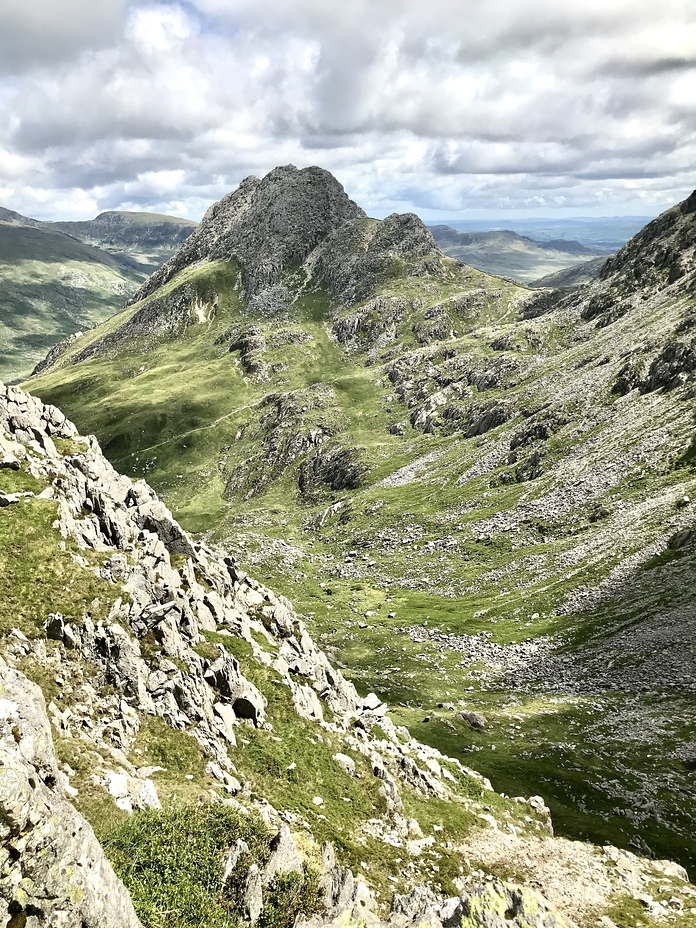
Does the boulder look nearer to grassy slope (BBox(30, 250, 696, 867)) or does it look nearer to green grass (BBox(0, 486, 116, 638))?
green grass (BBox(0, 486, 116, 638))

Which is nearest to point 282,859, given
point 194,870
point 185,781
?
point 194,870

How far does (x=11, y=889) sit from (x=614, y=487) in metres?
113

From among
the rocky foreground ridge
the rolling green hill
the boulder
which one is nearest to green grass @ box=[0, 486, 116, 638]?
the rocky foreground ridge

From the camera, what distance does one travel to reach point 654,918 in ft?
101

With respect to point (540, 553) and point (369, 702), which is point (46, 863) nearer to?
point (369, 702)

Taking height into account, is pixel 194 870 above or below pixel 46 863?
below

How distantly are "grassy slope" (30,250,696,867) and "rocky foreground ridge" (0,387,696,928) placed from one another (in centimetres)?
1475

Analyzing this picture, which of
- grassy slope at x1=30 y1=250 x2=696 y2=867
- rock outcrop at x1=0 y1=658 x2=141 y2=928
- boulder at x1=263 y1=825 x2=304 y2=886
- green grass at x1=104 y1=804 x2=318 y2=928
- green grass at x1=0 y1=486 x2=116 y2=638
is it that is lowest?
grassy slope at x1=30 y1=250 x2=696 y2=867

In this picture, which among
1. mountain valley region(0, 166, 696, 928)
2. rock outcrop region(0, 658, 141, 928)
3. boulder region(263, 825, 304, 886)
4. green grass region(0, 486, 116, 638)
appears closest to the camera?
rock outcrop region(0, 658, 141, 928)

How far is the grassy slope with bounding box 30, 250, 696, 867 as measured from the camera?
187 ft

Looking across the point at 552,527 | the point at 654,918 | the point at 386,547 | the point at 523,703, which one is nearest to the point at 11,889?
the point at 654,918

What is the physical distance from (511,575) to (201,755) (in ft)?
285

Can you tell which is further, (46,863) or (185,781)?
(185,781)

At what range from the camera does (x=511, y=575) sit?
10444 cm
